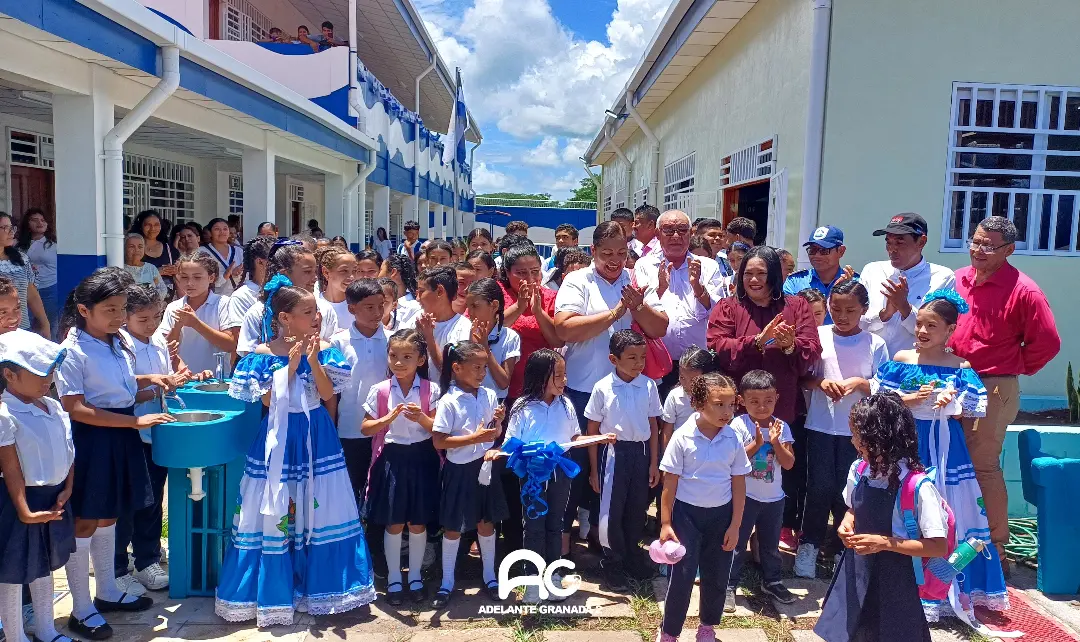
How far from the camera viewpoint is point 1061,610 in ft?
12.3

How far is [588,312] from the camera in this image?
409 cm

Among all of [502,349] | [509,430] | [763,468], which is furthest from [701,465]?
[502,349]

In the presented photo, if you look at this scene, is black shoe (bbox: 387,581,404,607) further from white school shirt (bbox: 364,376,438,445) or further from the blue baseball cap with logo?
the blue baseball cap with logo

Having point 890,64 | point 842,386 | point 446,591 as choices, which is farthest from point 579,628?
point 890,64

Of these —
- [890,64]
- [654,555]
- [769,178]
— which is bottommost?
[654,555]

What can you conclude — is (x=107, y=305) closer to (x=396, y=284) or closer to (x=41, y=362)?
(x=41, y=362)

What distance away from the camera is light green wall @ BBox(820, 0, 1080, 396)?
604 centimetres

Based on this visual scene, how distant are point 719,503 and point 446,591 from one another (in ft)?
4.55

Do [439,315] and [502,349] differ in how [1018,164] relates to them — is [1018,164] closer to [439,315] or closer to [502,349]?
[502,349]

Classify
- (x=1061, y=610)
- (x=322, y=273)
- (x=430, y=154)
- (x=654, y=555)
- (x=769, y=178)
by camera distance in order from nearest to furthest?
(x=654, y=555), (x=1061, y=610), (x=322, y=273), (x=769, y=178), (x=430, y=154)

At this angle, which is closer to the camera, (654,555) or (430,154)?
(654,555)

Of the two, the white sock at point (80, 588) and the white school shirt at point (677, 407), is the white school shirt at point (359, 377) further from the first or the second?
A: the white school shirt at point (677, 407)

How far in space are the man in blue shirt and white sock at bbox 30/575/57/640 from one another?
3.96 meters

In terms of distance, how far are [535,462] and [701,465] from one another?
793 mm
